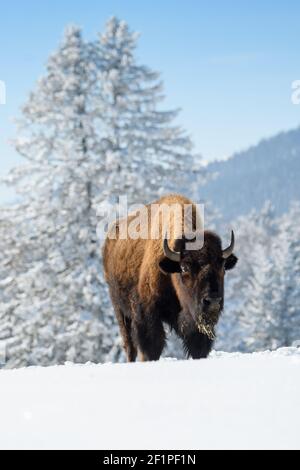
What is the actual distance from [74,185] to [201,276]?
39.3 ft

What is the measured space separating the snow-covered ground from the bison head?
1420 mm

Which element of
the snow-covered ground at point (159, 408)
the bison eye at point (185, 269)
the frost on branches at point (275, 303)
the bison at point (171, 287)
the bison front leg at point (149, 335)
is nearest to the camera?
the snow-covered ground at point (159, 408)

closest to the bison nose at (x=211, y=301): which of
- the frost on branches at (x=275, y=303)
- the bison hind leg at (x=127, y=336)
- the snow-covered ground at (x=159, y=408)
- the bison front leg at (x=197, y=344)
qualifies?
the bison front leg at (x=197, y=344)

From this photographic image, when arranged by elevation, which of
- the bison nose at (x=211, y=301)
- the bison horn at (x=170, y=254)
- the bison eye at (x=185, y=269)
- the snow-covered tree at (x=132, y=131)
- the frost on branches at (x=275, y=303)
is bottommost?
the frost on branches at (x=275, y=303)

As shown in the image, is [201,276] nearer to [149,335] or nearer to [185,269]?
[185,269]

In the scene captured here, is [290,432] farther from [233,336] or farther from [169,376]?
[233,336]

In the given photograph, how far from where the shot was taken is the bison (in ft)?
23.2

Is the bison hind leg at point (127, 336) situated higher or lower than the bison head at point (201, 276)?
lower

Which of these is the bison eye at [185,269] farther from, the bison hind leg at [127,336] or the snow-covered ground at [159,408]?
the bison hind leg at [127,336]

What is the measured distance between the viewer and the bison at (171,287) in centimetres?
709

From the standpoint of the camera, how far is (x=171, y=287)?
8078mm

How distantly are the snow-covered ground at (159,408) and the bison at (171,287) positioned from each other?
1602mm

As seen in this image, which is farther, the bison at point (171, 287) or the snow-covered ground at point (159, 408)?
the bison at point (171, 287)
